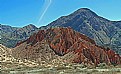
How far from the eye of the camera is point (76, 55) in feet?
389

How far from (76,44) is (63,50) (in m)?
6.90

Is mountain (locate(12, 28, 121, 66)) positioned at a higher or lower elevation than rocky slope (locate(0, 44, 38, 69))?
higher

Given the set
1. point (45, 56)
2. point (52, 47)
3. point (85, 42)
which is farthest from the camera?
point (85, 42)

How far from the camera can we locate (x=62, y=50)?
12925 cm

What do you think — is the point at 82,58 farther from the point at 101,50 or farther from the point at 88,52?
the point at 101,50

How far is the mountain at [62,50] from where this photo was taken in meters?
119

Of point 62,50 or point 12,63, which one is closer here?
point 12,63

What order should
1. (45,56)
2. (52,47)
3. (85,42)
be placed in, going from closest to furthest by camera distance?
(45,56)
(52,47)
(85,42)

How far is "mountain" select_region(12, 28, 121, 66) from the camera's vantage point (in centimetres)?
11856

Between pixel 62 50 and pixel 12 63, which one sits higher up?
pixel 62 50

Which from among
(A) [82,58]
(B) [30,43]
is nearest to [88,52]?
(A) [82,58]

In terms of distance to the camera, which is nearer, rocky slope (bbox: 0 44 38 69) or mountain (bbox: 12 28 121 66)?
rocky slope (bbox: 0 44 38 69)

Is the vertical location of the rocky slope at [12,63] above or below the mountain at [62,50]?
below

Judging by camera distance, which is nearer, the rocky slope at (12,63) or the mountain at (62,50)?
the rocky slope at (12,63)
